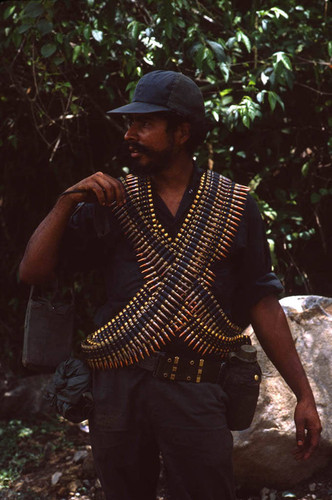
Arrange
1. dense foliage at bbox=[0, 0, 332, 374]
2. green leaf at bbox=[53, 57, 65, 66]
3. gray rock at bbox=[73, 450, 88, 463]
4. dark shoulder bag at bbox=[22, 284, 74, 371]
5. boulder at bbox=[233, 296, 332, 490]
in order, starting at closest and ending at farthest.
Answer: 1. dark shoulder bag at bbox=[22, 284, 74, 371]
2. boulder at bbox=[233, 296, 332, 490]
3. dense foliage at bbox=[0, 0, 332, 374]
4. green leaf at bbox=[53, 57, 65, 66]
5. gray rock at bbox=[73, 450, 88, 463]

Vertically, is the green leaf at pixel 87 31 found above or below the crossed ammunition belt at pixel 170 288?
above

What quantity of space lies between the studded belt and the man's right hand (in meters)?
0.63

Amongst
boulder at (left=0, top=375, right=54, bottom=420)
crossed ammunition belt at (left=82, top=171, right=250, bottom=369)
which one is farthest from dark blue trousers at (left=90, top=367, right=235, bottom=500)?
boulder at (left=0, top=375, right=54, bottom=420)

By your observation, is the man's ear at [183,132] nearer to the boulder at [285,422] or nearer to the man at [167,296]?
the man at [167,296]

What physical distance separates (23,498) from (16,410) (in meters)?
1.51

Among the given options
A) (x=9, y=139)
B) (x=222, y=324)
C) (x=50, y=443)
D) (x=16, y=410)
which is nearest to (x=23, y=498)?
(x=50, y=443)

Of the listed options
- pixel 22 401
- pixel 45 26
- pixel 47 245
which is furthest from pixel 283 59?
pixel 22 401

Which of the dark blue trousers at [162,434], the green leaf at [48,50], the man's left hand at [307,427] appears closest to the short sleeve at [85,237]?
the dark blue trousers at [162,434]

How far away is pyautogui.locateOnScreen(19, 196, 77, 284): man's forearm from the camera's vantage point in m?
2.50

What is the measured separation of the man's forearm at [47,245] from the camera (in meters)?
2.50

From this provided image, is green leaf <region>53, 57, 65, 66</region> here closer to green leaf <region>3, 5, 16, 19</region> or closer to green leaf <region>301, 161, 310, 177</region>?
green leaf <region>3, 5, 16, 19</region>

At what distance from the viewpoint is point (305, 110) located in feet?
17.7

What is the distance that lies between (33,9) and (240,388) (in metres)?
2.78

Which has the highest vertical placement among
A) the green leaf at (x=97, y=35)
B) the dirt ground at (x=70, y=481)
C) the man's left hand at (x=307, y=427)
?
the green leaf at (x=97, y=35)
